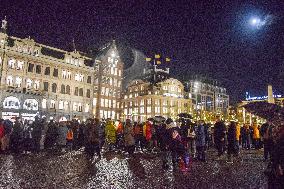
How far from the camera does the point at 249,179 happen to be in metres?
8.95

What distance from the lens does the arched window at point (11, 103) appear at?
4576cm

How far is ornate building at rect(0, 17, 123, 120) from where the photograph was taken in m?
47.3

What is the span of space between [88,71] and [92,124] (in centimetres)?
4618

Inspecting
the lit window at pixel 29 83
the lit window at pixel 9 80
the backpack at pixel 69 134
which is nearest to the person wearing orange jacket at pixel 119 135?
the backpack at pixel 69 134

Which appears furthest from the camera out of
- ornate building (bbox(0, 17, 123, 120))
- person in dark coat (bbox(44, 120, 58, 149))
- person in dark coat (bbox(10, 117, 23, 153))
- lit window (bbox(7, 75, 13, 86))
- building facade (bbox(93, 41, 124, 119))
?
building facade (bbox(93, 41, 124, 119))

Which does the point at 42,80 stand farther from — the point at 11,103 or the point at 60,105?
the point at 11,103

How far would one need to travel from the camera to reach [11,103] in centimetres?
4625

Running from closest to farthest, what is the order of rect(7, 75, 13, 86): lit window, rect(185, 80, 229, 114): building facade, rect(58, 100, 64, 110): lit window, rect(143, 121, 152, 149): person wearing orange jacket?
rect(143, 121, 152, 149): person wearing orange jacket → rect(7, 75, 13, 86): lit window → rect(58, 100, 64, 110): lit window → rect(185, 80, 229, 114): building facade

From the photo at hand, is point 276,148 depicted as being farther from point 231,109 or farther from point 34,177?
point 231,109

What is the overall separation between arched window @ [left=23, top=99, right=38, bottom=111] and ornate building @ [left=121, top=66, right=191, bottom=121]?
114 ft

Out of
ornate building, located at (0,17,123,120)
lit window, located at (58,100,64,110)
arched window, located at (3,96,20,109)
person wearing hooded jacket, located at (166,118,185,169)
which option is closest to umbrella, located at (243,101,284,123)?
person wearing hooded jacket, located at (166,118,185,169)

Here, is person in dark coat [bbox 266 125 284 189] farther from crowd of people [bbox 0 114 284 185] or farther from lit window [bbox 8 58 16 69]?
lit window [bbox 8 58 16 69]

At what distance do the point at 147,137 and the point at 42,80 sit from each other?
126 feet

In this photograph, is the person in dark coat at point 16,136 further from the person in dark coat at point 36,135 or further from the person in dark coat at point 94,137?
the person in dark coat at point 94,137
